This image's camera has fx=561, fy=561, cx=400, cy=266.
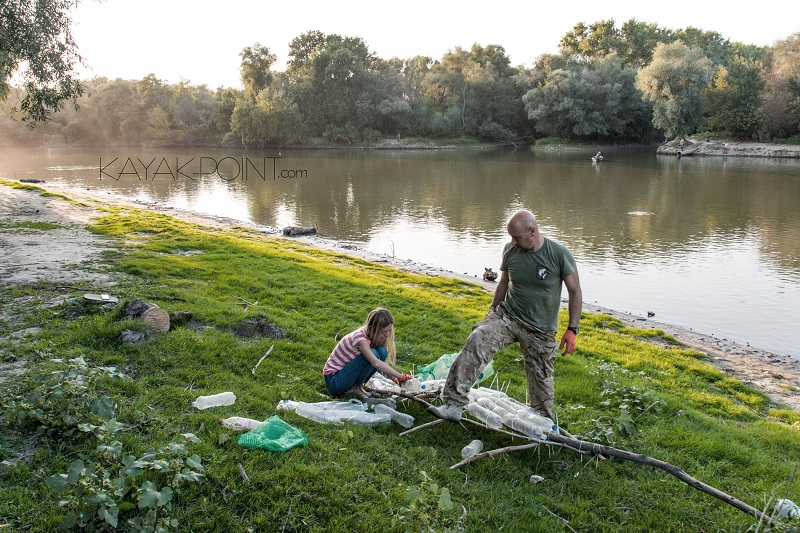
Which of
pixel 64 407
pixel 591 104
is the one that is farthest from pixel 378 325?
pixel 591 104

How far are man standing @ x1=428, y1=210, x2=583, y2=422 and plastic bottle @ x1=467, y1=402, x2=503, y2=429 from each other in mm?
215

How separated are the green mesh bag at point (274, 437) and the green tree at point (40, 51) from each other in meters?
15.3

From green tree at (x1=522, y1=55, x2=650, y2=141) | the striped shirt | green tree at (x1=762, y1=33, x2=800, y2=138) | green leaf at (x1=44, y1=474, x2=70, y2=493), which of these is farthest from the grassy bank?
green tree at (x1=522, y1=55, x2=650, y2=141)

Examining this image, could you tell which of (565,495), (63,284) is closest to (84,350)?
(63,284)

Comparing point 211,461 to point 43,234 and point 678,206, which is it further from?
point 678,206

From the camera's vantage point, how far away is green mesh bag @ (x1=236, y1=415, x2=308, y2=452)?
4.70 m

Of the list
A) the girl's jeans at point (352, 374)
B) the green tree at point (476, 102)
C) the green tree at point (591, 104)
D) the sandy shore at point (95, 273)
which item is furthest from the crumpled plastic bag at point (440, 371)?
the green tree at point (476, 102)

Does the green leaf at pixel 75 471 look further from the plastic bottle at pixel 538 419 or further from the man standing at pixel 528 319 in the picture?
the plastic bottle at pixel 538 419

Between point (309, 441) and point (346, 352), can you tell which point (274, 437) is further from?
point (346, 352)

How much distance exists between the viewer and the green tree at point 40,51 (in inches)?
625

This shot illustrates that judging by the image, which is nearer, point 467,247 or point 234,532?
point 234,532

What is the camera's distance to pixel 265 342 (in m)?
7.28

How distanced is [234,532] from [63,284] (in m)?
6.87

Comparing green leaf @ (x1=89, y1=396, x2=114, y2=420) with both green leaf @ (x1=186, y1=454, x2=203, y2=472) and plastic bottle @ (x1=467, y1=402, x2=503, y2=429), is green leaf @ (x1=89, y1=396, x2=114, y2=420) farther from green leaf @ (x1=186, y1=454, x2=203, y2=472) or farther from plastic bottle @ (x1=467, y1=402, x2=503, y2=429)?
plastic bottle @ (x1=467, y1=402, x2=503, y2=429)
